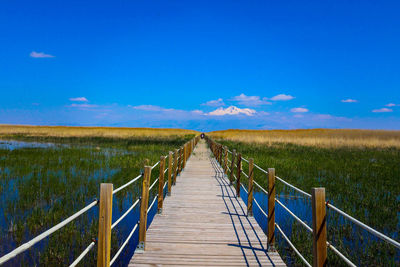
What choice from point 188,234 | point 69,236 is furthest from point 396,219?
point 69,236

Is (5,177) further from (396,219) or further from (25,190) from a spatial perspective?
(396,219)

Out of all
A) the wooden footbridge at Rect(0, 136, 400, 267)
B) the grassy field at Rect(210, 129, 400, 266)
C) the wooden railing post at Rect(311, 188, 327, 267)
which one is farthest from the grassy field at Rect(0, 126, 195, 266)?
the grassy field at Rect(210, 129, 400, 266)

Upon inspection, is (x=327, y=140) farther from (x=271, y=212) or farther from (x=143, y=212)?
(x=143, y=212)

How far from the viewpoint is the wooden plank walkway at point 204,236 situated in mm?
3926

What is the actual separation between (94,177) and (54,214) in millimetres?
4923

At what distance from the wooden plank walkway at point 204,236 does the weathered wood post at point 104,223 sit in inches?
43.2

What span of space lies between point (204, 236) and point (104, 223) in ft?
8.22

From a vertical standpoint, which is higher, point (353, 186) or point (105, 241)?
point (105, 241)

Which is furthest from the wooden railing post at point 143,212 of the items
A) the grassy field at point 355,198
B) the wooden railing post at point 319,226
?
the grassy field at point 355,198

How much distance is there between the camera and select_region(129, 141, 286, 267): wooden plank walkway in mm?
3926

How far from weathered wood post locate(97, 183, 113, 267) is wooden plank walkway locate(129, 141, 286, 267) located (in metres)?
1.10

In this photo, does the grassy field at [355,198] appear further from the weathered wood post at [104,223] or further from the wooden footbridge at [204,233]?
the weathered wood post at [104,223]

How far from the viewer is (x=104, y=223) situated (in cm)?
278

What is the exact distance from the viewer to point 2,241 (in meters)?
5.35
